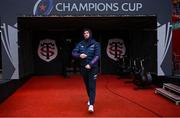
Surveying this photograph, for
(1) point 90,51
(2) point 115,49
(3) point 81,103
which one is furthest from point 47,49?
(1) point 90,51

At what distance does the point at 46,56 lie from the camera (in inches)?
561

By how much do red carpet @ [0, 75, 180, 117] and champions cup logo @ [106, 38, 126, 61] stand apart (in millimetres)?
4304

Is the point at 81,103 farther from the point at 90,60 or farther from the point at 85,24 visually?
the point at 85,24

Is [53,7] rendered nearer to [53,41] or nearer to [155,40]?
[155,40]

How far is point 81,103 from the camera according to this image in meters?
7.48

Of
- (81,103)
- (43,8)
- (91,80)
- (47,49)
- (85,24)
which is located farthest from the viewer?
(47,49)

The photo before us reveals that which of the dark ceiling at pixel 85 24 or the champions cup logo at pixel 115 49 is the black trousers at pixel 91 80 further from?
the champions cup logo at pixel 115 49

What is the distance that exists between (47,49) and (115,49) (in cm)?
286

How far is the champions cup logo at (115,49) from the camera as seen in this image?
14.4 meters

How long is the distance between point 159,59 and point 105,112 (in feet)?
12.7

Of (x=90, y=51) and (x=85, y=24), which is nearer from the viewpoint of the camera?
(x=90, y=51)

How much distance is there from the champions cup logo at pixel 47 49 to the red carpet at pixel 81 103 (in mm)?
4125

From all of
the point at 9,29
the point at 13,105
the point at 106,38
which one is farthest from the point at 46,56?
the point at 13,105

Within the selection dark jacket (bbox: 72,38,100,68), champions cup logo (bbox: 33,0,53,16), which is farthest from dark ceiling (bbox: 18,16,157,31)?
dark jacket (bbox: 72,38,100,68)
